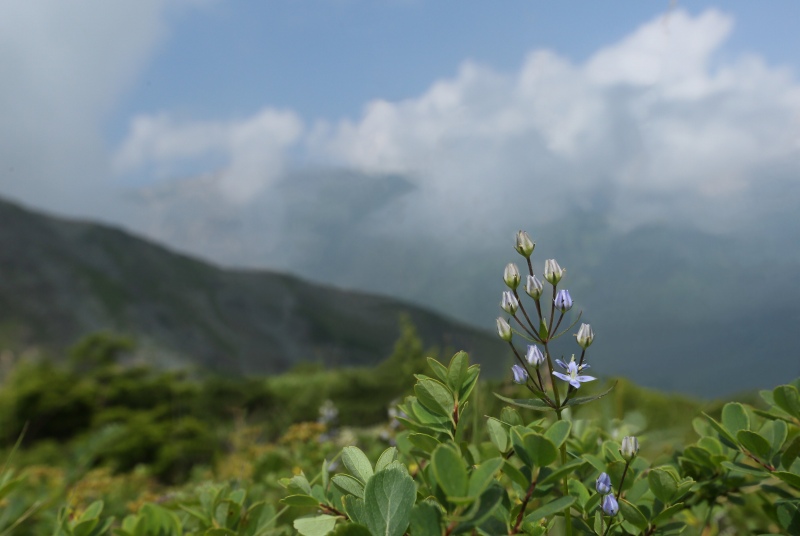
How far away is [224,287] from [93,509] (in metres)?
19.9

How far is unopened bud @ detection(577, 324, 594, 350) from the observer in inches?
29.0

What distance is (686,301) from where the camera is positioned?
11.7 metres

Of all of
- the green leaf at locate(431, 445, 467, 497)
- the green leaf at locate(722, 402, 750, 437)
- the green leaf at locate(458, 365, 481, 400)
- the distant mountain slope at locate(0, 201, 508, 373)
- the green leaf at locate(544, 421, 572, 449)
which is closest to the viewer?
the green leaf at locate(431, 445, 467, 497)

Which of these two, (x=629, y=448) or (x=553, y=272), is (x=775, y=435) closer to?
(x=629, y=448)

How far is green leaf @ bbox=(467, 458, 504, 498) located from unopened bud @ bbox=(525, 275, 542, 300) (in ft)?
0.88

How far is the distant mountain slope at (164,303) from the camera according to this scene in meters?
16.5

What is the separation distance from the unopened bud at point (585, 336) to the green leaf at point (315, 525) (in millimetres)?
383

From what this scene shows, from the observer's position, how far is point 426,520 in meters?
0.50

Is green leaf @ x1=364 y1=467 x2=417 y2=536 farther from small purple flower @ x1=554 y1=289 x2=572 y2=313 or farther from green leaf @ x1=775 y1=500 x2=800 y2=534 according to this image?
green leaf @ x1=775 y1=500 x2=800 y2=534

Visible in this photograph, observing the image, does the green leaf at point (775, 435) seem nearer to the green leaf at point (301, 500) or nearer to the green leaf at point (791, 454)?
the green leaf at point (791, 454)

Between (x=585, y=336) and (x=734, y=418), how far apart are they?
0.28m

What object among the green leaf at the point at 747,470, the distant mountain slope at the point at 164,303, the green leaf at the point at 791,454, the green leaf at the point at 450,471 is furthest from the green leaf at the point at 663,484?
the distant mountain slope at the point at 164,303

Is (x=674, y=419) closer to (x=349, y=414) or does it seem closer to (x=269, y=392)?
(x=349, y=414)

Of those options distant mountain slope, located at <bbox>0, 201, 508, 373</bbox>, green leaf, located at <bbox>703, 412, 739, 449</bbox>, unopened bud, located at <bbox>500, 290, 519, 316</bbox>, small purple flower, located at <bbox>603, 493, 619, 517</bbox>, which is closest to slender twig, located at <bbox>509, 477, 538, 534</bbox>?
small purple flower, located at <bbox>603, 493, 619, 517</bbox>
